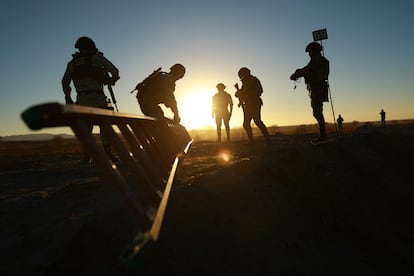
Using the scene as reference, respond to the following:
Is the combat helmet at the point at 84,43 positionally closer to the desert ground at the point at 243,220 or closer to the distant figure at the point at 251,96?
the desert ground at the point at 243,220

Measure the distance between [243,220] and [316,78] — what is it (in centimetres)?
505

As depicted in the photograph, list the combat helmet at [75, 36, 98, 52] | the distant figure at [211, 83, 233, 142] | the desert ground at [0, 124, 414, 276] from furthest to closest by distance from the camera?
the distant figure at [211, 83, 233, 142]
the combat helmet at [75, 36, 98, 52]
the desert ground at [0, 124, 414, 276]

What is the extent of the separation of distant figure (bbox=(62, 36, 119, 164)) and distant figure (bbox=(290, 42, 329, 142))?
4.29 meters

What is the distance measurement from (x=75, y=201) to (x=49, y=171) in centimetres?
325

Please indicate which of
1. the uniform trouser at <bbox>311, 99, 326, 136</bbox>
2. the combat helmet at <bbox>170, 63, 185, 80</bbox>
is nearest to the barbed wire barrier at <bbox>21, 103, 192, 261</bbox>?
the combat helmet at <bbox>170, 63, 185, 80</bbox>

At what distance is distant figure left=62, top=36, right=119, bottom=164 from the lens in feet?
20.1

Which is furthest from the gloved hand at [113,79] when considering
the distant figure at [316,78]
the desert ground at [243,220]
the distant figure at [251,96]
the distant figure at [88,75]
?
the distant figure at [316,78]

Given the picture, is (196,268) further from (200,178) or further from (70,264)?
(200,178)

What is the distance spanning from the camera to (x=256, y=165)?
206 inches

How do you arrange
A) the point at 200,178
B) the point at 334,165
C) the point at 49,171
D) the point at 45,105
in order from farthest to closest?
the point at 49,171, the point at 334,165, the point at 200,178, the point at 45,105

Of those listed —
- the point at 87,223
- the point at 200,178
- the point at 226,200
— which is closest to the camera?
the point at 87,223

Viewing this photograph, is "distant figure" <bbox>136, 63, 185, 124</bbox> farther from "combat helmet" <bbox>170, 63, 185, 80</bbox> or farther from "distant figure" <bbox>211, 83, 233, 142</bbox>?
"distant figure" <bbox>211, 83, 233, 142</bbox>

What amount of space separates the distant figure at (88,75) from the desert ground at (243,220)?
4.56ft

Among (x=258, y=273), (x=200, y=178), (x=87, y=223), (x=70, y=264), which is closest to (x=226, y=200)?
(x=200, y=178)
